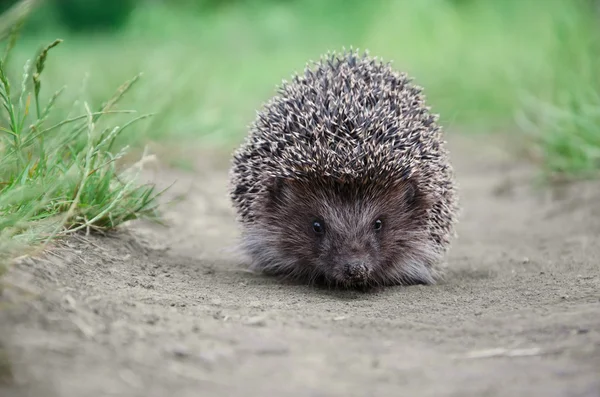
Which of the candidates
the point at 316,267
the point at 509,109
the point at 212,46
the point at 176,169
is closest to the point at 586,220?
the point at 316,267

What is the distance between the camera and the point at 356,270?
190 inches

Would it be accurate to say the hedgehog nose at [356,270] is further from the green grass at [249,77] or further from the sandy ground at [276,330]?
the green grass at [249,77]

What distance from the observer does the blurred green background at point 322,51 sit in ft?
28.7

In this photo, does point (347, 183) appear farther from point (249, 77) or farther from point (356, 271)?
point (249, 77)

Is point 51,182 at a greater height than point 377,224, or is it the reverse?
point 377,224

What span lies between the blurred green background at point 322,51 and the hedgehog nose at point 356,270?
→ 2377 millimetres

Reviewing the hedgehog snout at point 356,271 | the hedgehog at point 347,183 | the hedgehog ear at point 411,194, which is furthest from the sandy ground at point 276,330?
the hedgehog ear at point 411,194

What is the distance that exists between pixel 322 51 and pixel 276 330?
621 inches

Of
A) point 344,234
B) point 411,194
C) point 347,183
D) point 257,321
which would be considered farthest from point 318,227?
point 257,321

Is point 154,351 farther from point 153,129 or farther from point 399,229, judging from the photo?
point 153,129

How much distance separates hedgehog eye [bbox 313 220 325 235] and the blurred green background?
2039 mm

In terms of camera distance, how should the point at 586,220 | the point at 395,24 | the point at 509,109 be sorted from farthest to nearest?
the point at 395,24, the point at 509,109, the point at 586,220

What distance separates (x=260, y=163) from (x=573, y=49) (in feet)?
18.2

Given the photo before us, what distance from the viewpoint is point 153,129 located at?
8547 mm
